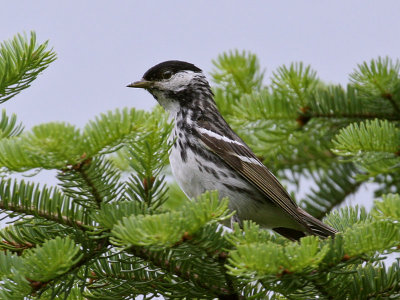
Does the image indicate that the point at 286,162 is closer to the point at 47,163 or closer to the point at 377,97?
the point at 377,97

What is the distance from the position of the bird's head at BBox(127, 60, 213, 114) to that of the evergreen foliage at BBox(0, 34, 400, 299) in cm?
120

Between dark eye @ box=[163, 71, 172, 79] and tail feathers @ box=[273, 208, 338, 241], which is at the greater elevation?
dark eye @ box=[163, 71, 172, 79]

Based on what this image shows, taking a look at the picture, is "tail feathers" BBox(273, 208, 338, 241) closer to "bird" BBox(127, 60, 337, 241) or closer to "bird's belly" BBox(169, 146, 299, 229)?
"bird" BBox(127, 60, 337, 241)

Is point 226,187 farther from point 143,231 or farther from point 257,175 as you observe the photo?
point 143,231

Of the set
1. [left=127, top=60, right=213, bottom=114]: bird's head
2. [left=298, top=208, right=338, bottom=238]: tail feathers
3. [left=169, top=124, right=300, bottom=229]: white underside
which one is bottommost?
[left=298, top=208, right=338, bottom=238]: tail feathers

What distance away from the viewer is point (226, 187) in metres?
2.96

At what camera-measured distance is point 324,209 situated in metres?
3.18

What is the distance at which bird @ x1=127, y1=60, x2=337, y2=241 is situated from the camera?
2.89m

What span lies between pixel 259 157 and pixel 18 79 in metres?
1.56

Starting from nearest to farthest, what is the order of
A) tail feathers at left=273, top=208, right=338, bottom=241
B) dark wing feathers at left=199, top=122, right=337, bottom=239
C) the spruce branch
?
the spruce branch
tail feathers at left=273, top=208, right=338, bottom=241
dark wing feathers at left=199, top=122, right=337, bottom=239

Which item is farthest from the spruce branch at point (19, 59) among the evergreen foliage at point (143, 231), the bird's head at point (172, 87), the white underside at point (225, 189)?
the bird's head at point (172, 87)

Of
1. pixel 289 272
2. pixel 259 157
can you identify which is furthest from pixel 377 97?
pixel 289 272

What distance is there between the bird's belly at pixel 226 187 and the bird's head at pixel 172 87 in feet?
1.91

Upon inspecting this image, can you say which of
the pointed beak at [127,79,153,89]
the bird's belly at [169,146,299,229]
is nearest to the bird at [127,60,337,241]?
the bird's belly at [169,146,299,229]
